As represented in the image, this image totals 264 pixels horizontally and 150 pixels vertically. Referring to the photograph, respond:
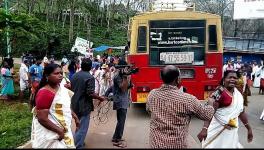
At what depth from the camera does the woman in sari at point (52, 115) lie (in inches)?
215

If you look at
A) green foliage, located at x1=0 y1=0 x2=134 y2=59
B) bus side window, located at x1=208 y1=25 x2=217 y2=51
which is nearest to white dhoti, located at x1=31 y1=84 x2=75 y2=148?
bus side window, located at x1=208 y1=25 x2=217 y2=51

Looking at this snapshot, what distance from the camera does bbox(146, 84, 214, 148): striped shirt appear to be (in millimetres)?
4898

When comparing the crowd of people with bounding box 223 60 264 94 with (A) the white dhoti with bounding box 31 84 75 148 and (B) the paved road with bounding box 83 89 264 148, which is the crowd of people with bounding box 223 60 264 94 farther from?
(A) the white dhoti with bounding box 31 84 75 148

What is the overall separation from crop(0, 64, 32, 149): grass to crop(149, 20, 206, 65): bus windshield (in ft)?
12.9

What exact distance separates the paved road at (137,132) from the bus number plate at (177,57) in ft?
5.35

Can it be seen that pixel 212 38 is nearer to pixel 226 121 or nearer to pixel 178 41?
pixel 178 41

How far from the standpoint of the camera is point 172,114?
16.1ft

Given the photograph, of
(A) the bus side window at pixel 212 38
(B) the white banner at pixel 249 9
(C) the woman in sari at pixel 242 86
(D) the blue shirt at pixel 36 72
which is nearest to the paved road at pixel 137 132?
(C) the woman in sari at pixel 242 86

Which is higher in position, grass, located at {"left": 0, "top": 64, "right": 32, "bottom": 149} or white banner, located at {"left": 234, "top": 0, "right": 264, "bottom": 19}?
white banner, located at {"left": 234, "top": 0, "right": 264, "bottom": 19}

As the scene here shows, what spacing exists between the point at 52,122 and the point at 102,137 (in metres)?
4.95

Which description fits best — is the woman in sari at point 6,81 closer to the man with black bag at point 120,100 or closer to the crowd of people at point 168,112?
the man with black bag at point 120,100

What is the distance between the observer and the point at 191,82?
13414mm

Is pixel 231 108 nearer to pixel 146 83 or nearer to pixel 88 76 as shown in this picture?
pixel 88 76

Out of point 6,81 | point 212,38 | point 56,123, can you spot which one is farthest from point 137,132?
point 6,81
